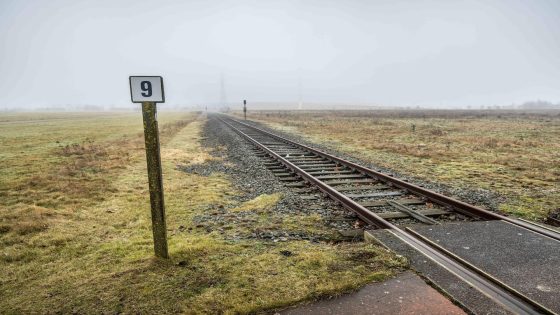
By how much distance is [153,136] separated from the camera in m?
4.10

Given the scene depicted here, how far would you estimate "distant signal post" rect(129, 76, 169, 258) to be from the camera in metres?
3.91

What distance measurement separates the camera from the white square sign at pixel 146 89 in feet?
12.7

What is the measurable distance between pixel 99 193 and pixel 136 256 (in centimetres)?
461

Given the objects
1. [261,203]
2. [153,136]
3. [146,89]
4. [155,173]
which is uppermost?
[146,89]

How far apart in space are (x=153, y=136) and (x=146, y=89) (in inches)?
22.9

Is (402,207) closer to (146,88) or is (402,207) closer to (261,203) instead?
(261,203)

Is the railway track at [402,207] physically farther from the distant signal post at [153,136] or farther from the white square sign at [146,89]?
the white square sign at [146,89]

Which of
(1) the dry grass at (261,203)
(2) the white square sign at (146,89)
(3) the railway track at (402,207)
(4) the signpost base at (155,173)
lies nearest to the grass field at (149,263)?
(1) the dry grass at (261,203)

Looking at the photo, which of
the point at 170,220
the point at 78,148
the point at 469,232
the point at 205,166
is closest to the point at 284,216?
the point at 170,220

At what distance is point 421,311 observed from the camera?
314 centimetres

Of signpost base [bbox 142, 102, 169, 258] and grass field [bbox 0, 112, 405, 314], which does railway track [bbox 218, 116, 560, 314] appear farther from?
signpost base [bbox 142, 102, 169, 258]

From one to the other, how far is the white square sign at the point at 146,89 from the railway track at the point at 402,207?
3.92 m

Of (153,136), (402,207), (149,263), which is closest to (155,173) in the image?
(153,136)

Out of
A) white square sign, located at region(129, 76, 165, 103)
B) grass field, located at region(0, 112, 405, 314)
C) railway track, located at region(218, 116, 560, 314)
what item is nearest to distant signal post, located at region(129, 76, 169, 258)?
white square sign, located at region(129, 76, 165, 103)
